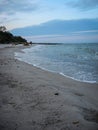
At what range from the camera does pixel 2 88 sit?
6.74m

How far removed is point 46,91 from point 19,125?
2.49m

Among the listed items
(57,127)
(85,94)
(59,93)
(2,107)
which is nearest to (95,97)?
(85,94)

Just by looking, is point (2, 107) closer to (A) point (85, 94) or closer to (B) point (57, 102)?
(B) point (57, 102)

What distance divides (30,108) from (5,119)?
840 millimetres

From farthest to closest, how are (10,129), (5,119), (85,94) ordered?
(85,94), (5,119), (10,129)

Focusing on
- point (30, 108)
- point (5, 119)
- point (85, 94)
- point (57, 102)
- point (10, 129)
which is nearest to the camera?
point (10, 129)

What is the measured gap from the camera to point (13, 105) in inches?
202

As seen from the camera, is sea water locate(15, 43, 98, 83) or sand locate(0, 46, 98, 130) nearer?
sand locate(0, 46, 98, 130)

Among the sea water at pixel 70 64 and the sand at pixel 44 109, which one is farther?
the sea water at pixel 70 64

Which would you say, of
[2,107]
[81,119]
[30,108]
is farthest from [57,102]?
[2,107]

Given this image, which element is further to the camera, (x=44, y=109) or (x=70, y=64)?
(x=70, y=64)

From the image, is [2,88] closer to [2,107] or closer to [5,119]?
[2,107]

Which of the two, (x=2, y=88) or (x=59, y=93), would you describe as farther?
(x=2, y=88)


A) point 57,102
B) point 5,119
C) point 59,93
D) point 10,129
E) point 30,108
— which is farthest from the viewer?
point 59,93
